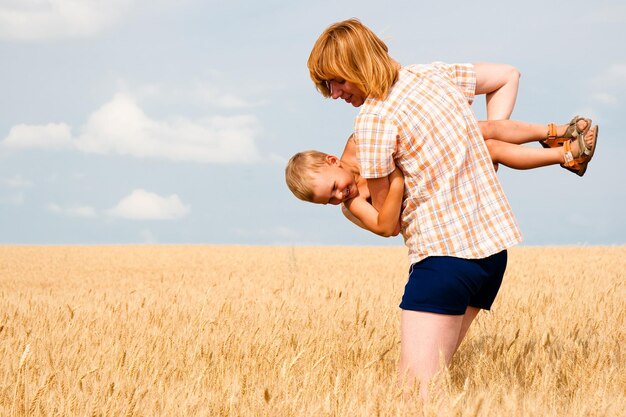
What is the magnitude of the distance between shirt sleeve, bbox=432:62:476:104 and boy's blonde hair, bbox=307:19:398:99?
1.71 ft

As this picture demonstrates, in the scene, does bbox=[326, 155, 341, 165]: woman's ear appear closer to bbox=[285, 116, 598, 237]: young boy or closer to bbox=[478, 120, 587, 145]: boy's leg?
bbox=[285, 116, 598, 237]: young boy

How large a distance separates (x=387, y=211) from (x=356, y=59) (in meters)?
0.66

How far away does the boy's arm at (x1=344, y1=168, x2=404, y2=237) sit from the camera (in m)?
2.91

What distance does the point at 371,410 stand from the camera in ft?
9.09

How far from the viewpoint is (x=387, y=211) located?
291 cm

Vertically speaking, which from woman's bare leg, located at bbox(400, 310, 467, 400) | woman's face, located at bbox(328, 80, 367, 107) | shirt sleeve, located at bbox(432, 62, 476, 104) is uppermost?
shirt sleeve, located at bbox(432, 62, 476, 104)

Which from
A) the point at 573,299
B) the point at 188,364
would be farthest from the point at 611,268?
the point at 188,364

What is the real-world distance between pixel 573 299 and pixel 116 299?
4.82 metres

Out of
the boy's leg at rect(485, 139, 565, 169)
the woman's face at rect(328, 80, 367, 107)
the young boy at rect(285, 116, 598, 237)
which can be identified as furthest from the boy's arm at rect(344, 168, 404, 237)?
the boy's leg at rect(485, 139, 565, 169)

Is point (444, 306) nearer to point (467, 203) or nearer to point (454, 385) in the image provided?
point (467, 203)

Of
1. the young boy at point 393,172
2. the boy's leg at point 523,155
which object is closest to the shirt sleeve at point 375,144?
the young boy at point 393,172

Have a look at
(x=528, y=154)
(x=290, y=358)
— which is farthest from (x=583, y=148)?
(x=290, y=358)

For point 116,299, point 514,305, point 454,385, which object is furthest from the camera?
point 116,299

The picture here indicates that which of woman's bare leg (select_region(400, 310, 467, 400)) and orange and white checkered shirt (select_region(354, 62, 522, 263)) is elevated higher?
orange and white checkered shirt (select_region(354, 62, 522, 263))
